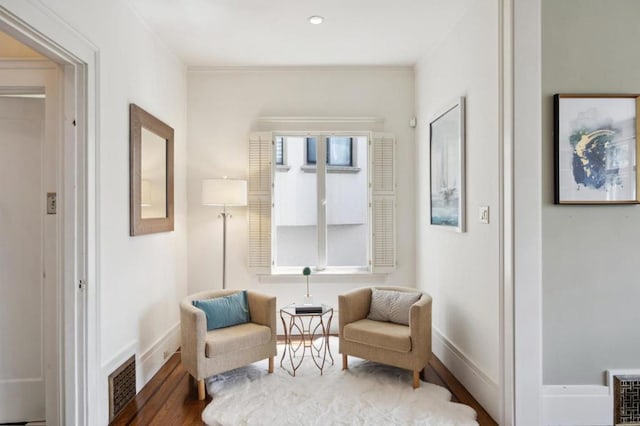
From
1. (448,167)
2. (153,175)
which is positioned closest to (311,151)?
(448,167)

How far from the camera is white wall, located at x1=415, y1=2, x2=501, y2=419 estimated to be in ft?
8.14

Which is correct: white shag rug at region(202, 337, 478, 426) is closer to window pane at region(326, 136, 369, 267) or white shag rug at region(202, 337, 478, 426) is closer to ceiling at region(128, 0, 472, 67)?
window pane at region(326, 136, 369, 267)

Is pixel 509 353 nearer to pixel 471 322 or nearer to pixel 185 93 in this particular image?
pixel 471 322

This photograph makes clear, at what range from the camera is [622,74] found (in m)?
2.34

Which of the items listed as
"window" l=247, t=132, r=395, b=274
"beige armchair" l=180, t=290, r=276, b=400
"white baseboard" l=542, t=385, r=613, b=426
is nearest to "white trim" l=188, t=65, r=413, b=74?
"window" l=247, t=132, r=395, b=274

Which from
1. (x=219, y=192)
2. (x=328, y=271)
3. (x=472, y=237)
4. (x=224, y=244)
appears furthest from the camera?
(x=328, y=271)

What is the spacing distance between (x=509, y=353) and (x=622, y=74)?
6.06 ft

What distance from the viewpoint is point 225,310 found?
122 inches

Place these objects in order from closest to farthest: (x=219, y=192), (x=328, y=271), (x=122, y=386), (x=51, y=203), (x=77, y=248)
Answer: (x=77, y=248) < (x=51, y=203) < (x=122, y=386) < (x=219, y=192) < (x=328, y=271)

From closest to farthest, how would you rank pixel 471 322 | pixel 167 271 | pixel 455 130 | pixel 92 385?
pixel 92 385, pixel 471 322, pixel 455 130, pixel 167 271

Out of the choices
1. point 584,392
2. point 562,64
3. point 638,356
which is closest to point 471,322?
point 584,392

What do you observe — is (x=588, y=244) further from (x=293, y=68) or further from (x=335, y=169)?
(x=293, y=68)

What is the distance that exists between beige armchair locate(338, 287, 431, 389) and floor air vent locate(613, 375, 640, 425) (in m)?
1.15

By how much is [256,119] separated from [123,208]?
76.2 inches
